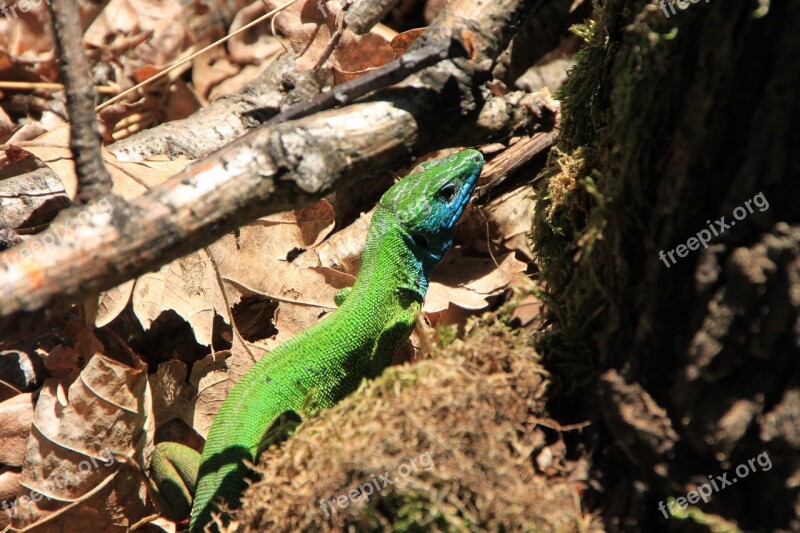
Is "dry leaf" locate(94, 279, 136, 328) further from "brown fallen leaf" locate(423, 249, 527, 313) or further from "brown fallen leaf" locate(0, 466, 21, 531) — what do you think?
"brown fallen leaf" locate(423, 249, 527, 313)

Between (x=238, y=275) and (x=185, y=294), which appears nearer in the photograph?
(x=185, y=294)

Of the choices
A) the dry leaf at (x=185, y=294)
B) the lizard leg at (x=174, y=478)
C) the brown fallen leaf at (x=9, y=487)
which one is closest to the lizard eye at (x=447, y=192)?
the dry leaf at (x=185, y=294)

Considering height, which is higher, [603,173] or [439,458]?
[603,173]

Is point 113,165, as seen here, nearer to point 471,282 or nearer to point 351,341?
point 351,341

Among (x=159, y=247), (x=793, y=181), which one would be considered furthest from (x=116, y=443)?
(x=793, y=181)

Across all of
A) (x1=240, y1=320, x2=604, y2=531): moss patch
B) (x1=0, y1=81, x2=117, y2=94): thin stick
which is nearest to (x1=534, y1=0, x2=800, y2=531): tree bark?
(x1=240, y1=320, x2=604, y2=531): moss patch

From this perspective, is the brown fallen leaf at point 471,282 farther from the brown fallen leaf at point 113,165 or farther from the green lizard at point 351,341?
the brown fallen leaf at point 113,165

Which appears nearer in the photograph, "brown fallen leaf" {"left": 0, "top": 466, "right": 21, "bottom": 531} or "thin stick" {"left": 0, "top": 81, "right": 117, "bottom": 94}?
"brown fallen leaf" {"left": 0, "top": 466, "right": 21, "bottom": 531}

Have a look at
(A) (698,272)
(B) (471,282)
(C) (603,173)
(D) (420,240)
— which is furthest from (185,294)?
(A) (698,272)
